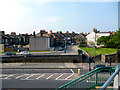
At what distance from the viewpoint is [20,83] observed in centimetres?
1567

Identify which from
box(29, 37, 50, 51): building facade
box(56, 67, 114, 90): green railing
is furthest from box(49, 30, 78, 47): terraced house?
box(56, 67, 114, 90): green railing

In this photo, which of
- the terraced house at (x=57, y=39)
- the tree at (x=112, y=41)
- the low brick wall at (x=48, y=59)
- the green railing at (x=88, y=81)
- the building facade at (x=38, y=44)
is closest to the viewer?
the green railing at (x=88, y=81)

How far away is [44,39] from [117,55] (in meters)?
27.0

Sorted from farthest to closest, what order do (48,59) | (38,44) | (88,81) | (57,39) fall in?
(57,39) → (38,44) → (48,59) → (88,81)

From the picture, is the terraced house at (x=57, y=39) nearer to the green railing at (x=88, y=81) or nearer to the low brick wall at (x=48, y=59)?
the low brick wall at (x=48, y=59)

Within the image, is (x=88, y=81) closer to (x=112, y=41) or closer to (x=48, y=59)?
(x=48, y=59)

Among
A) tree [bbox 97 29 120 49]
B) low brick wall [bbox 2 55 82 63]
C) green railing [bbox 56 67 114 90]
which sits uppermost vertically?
tree [bbox 97 29 120 49]

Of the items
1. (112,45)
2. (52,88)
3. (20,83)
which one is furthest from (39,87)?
(112,45)

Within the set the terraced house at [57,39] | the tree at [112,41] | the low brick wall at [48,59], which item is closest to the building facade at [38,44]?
the terraced house at [57,39]

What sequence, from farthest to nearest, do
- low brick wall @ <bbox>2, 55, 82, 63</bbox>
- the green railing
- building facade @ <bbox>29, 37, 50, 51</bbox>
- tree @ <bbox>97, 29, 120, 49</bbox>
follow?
1. building facade @ <bbox>29, 37, 50, 51</bbox>
2. tree @ <bbox>97, 29, 120, 49</bbox>
3. low brick wall @ <bbox>2, 55, 82, 63</bbox>
4. the green railing

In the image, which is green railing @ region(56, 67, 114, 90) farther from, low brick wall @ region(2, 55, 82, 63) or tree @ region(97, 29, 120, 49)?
tree @ region(97, 29, 120, 49)

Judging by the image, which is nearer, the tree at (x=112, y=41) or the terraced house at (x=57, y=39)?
the tree at (x=112, y=41)

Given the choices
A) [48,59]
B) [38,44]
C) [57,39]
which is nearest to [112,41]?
[48,59]

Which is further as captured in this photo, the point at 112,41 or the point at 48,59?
the point at 112,41
